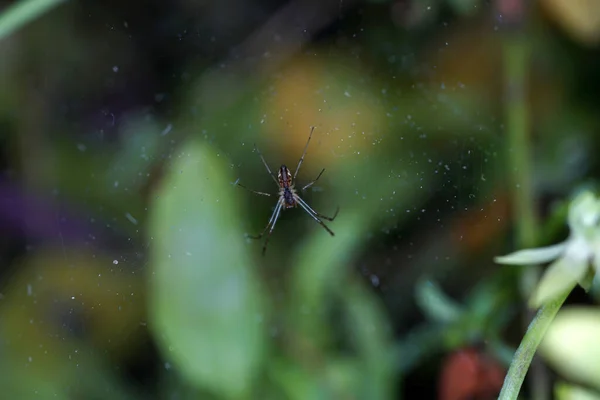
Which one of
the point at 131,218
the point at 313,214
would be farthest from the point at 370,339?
the point at 131,218

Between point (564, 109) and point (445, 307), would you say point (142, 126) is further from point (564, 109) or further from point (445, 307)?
point (564, 109)

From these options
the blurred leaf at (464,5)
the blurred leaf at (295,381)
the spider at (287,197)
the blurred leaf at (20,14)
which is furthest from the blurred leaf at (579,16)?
the blurred leaf at (20,14)

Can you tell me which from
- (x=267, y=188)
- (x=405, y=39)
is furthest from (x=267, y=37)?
(x=267, y=188)

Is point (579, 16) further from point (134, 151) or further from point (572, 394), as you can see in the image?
point (134, 151)

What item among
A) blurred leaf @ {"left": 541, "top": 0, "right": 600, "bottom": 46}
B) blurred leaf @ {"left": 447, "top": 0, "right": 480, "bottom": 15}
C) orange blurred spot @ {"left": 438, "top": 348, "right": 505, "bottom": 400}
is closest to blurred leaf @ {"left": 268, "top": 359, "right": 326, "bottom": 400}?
orange blurred spot @ {"left": 438, "top": 348, "right": 505, "bottom": 400}

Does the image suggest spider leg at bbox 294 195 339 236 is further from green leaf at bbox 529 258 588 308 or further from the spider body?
green leaf at bbox 529 258 588 308

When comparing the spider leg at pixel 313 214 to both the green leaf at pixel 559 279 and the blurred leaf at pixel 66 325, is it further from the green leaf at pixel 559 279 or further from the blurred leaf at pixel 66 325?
the green leaf at pixel 559 279
